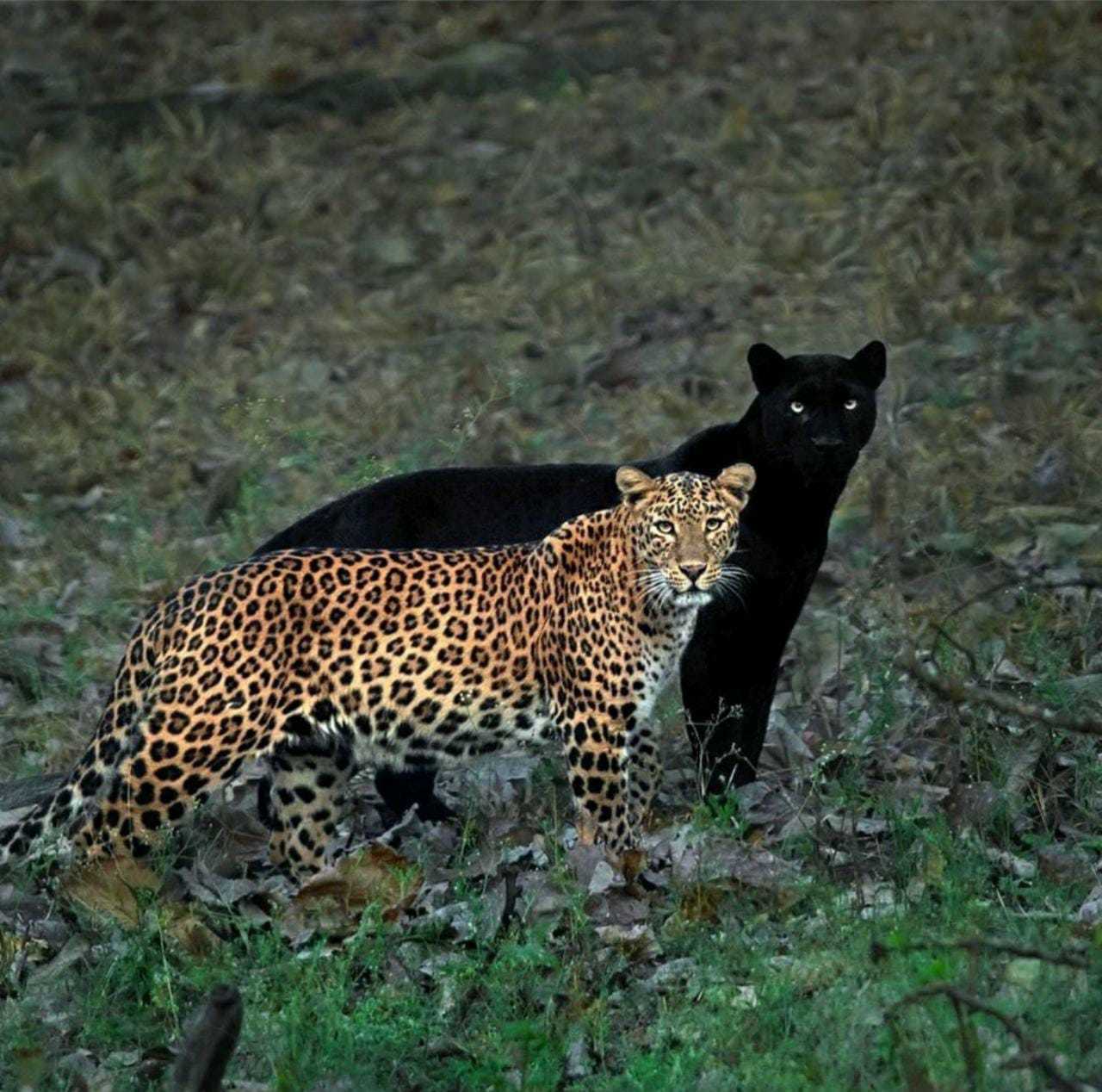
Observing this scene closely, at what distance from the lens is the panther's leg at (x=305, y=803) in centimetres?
828

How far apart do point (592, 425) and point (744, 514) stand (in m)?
5.04

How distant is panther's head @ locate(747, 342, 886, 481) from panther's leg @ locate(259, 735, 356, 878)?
2156 millimetres

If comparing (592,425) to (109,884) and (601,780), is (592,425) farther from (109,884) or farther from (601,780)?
(109,884)

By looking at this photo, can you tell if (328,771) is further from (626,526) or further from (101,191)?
(101,191)

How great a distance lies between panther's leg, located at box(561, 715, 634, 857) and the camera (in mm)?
7984

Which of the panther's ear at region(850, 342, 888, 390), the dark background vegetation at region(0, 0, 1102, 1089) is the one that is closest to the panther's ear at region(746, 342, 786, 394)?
the panther's ear at region(850, 342, 888, 390)

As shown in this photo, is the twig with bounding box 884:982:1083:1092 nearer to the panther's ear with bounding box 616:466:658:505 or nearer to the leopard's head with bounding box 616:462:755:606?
the leopard's head with bounding box 616:462:755:606

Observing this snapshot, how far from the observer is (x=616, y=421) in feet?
46.4

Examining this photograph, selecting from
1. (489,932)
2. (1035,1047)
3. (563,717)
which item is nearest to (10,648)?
(563,717)

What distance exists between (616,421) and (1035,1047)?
8766 mm

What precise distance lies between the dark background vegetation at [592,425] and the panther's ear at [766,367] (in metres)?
1.10

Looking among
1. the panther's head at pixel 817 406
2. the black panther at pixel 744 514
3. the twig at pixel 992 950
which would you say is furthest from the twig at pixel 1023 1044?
the panther's head at pixel 817 406

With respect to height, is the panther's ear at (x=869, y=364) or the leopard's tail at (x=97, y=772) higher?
the panther's ear at (x=869, y=364)

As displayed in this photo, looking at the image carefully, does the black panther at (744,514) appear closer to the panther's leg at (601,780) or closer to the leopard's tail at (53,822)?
the panther's leg at (601,780)
